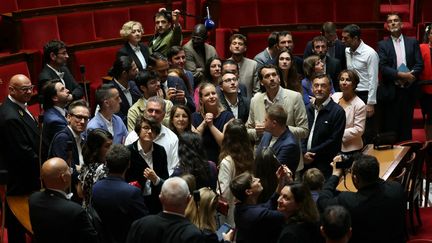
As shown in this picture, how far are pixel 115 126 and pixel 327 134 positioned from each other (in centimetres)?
119

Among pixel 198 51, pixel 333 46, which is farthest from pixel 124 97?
pixel 333 46

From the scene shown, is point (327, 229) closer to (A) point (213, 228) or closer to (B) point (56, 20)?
(A) point (213, 228)

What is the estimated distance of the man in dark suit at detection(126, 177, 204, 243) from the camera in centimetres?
311

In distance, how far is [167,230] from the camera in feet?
10.3

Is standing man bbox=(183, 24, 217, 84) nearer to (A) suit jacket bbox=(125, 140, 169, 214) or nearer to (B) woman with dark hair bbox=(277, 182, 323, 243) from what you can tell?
(A) suit jacket bbox=(125, 140, 169, 214)

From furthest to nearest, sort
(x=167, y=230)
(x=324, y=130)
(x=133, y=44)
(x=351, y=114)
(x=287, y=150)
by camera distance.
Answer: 1. (x=133, y=44)
2. (x=351, y=114)
3. (x=324, y=130)
4. (x=287, y=150)
5. (x=167, y=230)

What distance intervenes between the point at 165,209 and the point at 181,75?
85.2 inches

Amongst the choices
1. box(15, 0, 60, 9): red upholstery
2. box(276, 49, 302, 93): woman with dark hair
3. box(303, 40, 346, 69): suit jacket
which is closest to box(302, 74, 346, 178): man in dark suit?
box(276, 49, 302, 93): woman with dark hair

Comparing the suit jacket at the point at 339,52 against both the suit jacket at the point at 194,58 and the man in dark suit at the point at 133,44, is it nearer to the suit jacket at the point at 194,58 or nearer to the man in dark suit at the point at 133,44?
the suit jacket at the point at 194,58

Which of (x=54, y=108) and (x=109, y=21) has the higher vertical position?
(x=109, y=21)

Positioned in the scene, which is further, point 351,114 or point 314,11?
point 314,11

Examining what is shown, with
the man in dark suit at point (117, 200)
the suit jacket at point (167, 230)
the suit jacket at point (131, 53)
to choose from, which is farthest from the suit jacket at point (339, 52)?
the suit jacket at point (167, 230)

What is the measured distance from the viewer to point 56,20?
21.7ft

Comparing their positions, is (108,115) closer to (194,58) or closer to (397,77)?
(194,58)
